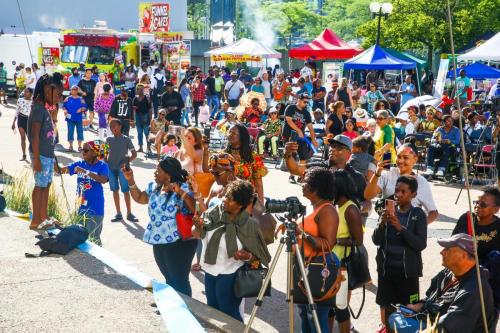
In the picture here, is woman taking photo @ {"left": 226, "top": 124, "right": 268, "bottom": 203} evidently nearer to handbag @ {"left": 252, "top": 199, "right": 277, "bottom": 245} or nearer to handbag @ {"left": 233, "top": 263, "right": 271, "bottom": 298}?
handbag @ {"left": 252, "top": 199, "right": 277, "bottom": 245}

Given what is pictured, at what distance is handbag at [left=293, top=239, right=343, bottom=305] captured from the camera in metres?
5.60

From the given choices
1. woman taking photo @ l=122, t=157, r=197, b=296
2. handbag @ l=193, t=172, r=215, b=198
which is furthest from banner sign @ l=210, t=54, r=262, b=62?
woman taking photo @ l=122, t=157, r=197, b=296

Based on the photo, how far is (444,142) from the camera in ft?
51.0

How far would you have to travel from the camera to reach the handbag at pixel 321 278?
18.4 ft

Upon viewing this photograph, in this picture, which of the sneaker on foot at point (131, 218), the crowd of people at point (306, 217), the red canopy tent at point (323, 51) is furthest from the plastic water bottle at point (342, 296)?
the red canopy tent at point (323, 51)

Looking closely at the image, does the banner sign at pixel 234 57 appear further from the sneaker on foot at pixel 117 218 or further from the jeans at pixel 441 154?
the sneaker on foot at pixel 117 218

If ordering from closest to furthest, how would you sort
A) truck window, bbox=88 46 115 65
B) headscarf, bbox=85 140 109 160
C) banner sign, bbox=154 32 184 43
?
headscarf, bbox=85 140 109 160 < truck window, bbox=88 46 115 65 < banner sign, bbox=154 32 184 43

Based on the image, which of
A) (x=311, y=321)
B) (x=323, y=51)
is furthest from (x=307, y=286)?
(x=323, y=51)

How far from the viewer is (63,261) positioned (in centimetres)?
809

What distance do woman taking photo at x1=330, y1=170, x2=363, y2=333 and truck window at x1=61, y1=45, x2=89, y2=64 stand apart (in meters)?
28.9

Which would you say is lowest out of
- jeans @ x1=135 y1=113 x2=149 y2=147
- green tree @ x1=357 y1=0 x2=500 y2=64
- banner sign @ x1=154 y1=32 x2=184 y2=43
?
jeans @ x1=135 y1=113 x2=149 y2=147

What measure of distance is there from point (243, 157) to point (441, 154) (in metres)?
8.33

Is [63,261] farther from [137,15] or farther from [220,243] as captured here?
[137,15]

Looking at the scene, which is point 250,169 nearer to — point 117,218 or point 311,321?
point 311,321
